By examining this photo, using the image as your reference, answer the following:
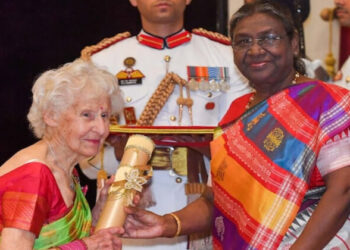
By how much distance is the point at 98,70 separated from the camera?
9.71 ft

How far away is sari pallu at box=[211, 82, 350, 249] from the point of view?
2.61 metres

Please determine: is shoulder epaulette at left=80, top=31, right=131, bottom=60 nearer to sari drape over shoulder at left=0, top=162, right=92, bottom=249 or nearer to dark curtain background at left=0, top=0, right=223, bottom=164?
dark curtain background at left=0, top=0, right=223, bottom=164

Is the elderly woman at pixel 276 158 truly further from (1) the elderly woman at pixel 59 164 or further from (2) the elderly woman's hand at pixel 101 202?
(1) the elderly woman at pixel 59 164

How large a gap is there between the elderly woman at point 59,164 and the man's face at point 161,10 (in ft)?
3.24

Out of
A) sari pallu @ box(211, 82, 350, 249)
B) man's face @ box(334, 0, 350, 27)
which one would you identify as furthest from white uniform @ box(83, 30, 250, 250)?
sari pallu @ box(211, 82, 350, 249)

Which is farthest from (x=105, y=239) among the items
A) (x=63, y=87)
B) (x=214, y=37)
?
(x=214, y=37)

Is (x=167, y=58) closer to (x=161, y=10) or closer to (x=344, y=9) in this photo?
(x=161, y=10)

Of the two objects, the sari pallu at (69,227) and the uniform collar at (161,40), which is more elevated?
A: the uniform collar at (161,40)

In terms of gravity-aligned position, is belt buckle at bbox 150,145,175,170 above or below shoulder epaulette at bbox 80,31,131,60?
below

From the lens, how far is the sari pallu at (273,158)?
8.56 ft

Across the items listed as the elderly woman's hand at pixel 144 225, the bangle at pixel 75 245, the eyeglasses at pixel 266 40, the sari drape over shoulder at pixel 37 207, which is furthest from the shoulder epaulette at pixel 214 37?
the bangle at pixel 75 245

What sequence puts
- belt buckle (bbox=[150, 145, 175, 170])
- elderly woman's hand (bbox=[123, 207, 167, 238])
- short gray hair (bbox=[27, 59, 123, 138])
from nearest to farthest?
short gray hair (bbox=[27, 59, 123, 138]) < elderly woman's hand (bbox=[123, 207, 167, 238]) < belt buckle (bbox=[150, 145, 175, 170])

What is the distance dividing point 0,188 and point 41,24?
2537 millimetres

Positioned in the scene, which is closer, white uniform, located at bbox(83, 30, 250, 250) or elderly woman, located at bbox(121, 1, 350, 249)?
elderly woman, located at bbox(121, 1, 350, 249)
